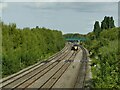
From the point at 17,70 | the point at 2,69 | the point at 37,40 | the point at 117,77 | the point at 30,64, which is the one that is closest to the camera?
the point at 117,77

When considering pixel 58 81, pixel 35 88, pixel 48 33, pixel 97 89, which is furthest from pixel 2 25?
pixel 48 33

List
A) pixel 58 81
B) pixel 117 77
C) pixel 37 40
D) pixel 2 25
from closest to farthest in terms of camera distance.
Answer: pixel 117 77
pixel 58 81
pixel 2 25
pixel 37 40

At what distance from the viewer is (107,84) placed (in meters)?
18.2

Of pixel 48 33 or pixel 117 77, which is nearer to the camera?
pixel 117 77

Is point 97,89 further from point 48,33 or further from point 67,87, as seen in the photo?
point 48,33

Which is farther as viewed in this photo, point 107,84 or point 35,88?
point 35,88

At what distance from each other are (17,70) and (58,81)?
9163 mm

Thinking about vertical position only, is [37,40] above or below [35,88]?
above

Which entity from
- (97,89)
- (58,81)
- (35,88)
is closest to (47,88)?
(35,88)

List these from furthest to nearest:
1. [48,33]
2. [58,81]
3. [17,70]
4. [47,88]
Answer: [48,33]
[17,70]
[58,81]
[47,88]

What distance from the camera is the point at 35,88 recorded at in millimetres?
25625

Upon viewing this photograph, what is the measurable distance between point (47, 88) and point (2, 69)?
9.73 metres

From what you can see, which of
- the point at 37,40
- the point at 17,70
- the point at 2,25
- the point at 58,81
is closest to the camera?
the point at 58,81

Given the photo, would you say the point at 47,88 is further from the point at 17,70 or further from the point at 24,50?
the point at 24,50
